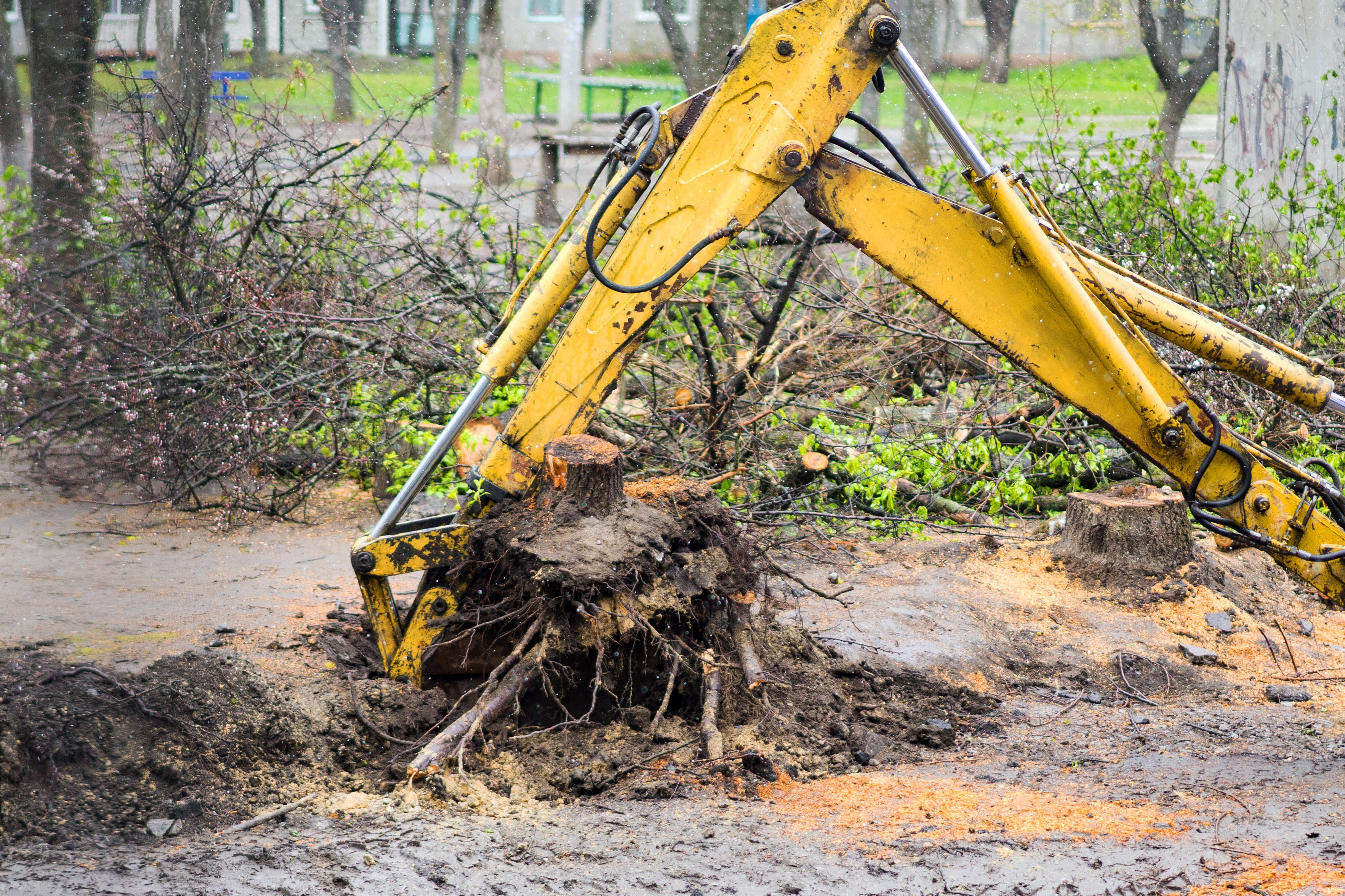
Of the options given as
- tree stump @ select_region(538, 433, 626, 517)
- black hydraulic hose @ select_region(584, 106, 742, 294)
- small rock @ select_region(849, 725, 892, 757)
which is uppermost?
black hydraulic hose @ select_region(584, 106, 742, 294)

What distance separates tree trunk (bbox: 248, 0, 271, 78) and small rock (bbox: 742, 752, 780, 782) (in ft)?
23.4

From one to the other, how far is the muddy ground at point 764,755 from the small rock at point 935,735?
2 centimetres

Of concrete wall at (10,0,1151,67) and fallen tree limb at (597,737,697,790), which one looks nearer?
fallen tree limb at (597,737,697,790)

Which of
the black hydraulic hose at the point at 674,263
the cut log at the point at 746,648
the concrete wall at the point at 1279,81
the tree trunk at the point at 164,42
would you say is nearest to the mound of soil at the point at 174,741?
the cut log at the point at 746,648

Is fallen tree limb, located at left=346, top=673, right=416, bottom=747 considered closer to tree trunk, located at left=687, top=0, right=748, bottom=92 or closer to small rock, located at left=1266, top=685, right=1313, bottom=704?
small rock, located at left=1266, top=685, right=1313, bottom=704

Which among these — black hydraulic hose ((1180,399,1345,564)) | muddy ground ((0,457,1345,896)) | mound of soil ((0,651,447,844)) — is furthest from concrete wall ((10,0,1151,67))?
black hydraulic hose ((1180,399,1345,564))

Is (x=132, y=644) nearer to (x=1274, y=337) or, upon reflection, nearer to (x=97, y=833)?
(x=97, y=833)

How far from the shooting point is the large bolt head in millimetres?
3512

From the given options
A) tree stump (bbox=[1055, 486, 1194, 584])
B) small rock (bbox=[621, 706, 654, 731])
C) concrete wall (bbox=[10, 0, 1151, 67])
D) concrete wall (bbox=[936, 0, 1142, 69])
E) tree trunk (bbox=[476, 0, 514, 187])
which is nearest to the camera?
small rock (bbox=[621, 706, 654, 731])

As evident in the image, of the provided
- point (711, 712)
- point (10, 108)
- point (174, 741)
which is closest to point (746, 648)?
point (711, 712)

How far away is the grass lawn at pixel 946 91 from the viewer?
8.60 m

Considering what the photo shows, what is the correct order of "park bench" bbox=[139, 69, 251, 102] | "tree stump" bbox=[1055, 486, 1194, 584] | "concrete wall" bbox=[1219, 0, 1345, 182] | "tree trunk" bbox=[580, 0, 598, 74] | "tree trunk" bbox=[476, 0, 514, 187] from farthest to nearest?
1. "tree trunk" bbox=[580, 0, 598, 74]
2. "tree trunk" bbox=[476, 0, 514, 187]
3. "concrete wall" bbox=[1219, 0, 1345, 182]
4. "park bench" bbox=[139, 69, 251, 102]
5. "tree stump" bbox=[1055, 486, 1194, 584]

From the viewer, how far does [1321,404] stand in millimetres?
3590

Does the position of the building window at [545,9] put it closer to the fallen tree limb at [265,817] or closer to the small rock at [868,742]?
the small rock at [868,742]
